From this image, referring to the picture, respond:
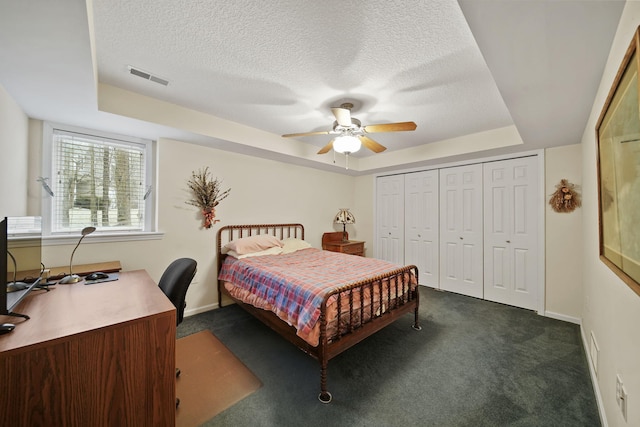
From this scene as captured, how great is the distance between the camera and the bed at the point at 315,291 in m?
1.82

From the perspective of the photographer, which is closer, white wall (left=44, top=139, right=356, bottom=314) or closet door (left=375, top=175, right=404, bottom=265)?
white wall (left=44, top=139, right=356, bottom=314)

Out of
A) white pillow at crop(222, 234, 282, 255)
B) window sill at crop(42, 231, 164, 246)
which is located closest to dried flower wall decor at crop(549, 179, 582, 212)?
white pillow at crop(222, 234, 282, 255)

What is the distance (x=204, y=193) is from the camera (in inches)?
123

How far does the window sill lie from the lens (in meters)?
2.28

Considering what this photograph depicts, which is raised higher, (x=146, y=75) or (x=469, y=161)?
(x=146, y=75)

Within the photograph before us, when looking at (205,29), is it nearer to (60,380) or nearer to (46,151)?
(60,380)

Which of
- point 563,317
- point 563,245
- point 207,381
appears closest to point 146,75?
point 207,381

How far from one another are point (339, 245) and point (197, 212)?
2.46m

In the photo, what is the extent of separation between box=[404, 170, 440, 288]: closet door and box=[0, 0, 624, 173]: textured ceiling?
160 centimetres

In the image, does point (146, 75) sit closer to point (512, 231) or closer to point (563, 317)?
point (512, 231)

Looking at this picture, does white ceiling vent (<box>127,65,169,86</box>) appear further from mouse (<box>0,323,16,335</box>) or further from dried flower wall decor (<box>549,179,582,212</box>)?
dried flower wall decor (<box>549,179,582,212</box>)

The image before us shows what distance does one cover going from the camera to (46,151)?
7.72 ft

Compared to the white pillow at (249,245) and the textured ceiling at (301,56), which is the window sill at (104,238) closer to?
the white pillow at (249,245)

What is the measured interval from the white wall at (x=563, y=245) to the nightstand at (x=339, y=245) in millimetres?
2740
